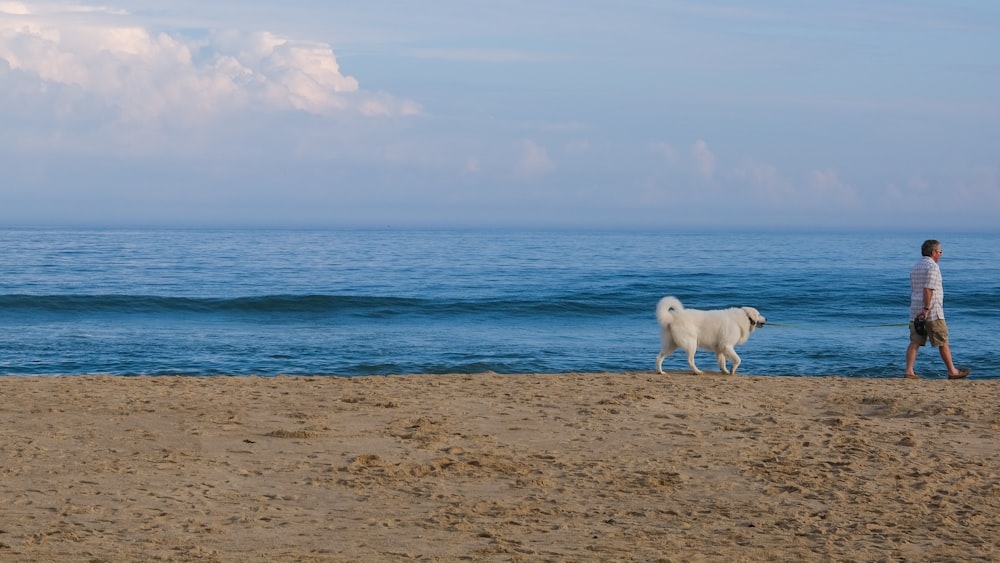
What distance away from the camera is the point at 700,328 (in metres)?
11.3

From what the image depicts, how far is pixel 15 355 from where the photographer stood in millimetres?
15172

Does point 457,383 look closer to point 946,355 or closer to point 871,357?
point 946,355

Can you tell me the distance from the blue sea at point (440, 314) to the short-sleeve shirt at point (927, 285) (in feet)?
5.37

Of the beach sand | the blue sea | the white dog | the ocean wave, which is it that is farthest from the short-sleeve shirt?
the ocean wave

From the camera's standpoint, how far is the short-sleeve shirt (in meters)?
10.7

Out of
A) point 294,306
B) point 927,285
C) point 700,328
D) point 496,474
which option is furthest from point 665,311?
point 294,306

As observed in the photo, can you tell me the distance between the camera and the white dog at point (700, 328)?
439 inches

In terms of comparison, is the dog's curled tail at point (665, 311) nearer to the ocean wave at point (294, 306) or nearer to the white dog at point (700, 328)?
the white dog at point (700, 328)

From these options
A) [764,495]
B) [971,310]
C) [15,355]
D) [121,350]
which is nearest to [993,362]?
[971,310]

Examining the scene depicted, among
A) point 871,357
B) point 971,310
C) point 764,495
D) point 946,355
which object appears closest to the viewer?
point 764,495

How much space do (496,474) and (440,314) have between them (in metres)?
16.7

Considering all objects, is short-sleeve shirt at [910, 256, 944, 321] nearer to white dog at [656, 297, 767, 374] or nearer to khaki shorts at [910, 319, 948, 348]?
khaki shorts at [910, 319, 948, 348]

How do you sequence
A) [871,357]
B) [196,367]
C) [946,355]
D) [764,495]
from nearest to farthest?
[764,495] < [946,355] < [196,367] < [871,357]

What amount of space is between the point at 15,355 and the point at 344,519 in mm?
→ 11885
